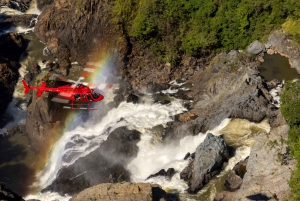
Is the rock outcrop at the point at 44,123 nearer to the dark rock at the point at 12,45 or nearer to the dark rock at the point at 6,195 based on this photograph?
the dark rock at the point at 12,45

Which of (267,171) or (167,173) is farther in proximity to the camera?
(167,173)

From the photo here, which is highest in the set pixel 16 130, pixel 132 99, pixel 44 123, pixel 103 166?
pixel 132 99

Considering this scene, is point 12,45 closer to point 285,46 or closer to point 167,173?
point 167,173

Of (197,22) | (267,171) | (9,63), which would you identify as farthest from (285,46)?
(9,63)

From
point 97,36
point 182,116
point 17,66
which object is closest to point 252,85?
point 182,116

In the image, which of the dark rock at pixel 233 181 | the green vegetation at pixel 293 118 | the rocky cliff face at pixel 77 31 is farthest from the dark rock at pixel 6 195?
the rocky cliff face at pixel 77 31

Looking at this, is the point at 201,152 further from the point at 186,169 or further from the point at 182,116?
the point at 182,116

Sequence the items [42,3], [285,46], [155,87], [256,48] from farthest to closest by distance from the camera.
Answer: [42,3] < [256,48] < [285,46] < [155,87]
